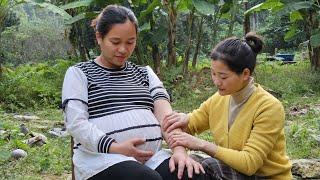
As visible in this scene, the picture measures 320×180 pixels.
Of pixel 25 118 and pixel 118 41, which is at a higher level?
pixel 118 41

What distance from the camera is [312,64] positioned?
30.3 feet

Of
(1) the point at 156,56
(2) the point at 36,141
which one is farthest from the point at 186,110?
(2) the point at 36,141

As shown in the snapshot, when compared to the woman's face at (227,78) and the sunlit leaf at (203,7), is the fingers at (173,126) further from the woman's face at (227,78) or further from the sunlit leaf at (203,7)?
the sunlit leaf at (203,7)

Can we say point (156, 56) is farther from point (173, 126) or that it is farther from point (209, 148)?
point (209, 148)

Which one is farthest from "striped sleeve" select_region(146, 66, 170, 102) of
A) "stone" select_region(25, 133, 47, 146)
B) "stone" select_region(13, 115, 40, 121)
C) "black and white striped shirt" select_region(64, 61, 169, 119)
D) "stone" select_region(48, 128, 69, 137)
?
"stone" select_region(13, 115, 40, 121)

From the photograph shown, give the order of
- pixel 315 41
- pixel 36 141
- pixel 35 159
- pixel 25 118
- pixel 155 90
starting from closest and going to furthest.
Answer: pixel 155 90 → pixel 35 159 → pixel 36 141 → pixel 25 118 → pixel 315 41

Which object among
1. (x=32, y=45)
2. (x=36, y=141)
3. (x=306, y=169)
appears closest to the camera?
(x=306, y=169)

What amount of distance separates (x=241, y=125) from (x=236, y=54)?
0.33m

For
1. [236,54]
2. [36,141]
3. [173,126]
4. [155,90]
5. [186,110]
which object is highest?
[236,54]

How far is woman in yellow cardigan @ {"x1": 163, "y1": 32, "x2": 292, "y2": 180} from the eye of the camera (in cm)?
231

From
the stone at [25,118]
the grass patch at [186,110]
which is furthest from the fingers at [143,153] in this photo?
the stone at [25,118]

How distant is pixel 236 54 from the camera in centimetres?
231

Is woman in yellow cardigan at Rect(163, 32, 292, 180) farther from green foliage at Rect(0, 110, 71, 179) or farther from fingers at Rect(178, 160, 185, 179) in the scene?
green foliage at Rect(0, 110, 71, 179)

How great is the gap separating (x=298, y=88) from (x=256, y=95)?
5.79 metres
